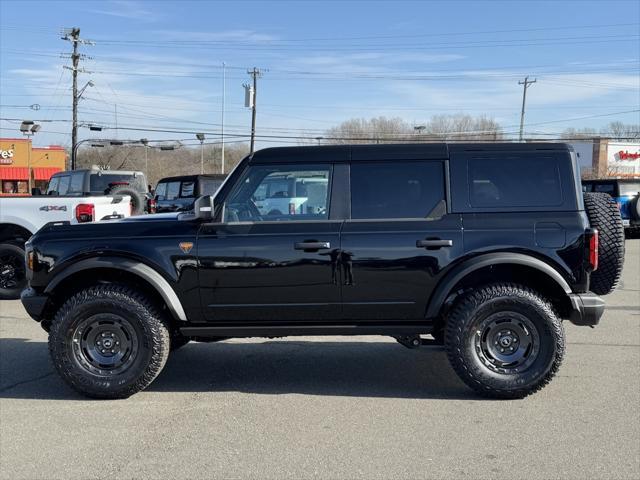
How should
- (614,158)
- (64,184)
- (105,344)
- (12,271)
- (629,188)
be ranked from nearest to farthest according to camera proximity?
(105,344), (12,271), (64,184), (629,188), (614,158)

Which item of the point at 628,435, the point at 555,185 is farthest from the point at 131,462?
the point at 555,185

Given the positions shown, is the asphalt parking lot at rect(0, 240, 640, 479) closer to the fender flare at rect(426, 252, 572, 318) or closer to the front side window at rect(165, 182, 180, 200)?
the fender flare at rect(426, 252, 572, 318)

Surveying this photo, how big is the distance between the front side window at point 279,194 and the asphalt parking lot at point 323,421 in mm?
1468

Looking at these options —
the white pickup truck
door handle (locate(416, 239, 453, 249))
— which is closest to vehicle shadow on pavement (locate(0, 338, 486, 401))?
door handle (locate(416, 239, 453, 249))

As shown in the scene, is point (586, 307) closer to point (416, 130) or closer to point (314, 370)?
point (314, 370)

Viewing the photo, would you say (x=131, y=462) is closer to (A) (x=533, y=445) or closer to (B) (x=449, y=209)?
(A) (x=533, y=445)

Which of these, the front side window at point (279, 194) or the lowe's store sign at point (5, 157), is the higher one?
the lowe's store sign at point (5, 157)

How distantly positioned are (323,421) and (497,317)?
159 cm

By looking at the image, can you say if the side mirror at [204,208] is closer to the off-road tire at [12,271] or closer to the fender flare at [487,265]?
the fender flare at [487,265]

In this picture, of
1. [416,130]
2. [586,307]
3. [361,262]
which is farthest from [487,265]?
[416,130]

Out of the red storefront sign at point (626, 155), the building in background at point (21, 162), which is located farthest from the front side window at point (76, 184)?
the red storefront sign at point (626, 155)

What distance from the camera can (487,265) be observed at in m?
4.67

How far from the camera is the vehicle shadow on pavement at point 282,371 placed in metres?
5.13

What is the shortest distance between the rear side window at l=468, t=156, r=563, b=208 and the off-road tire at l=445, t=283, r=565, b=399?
707mm
